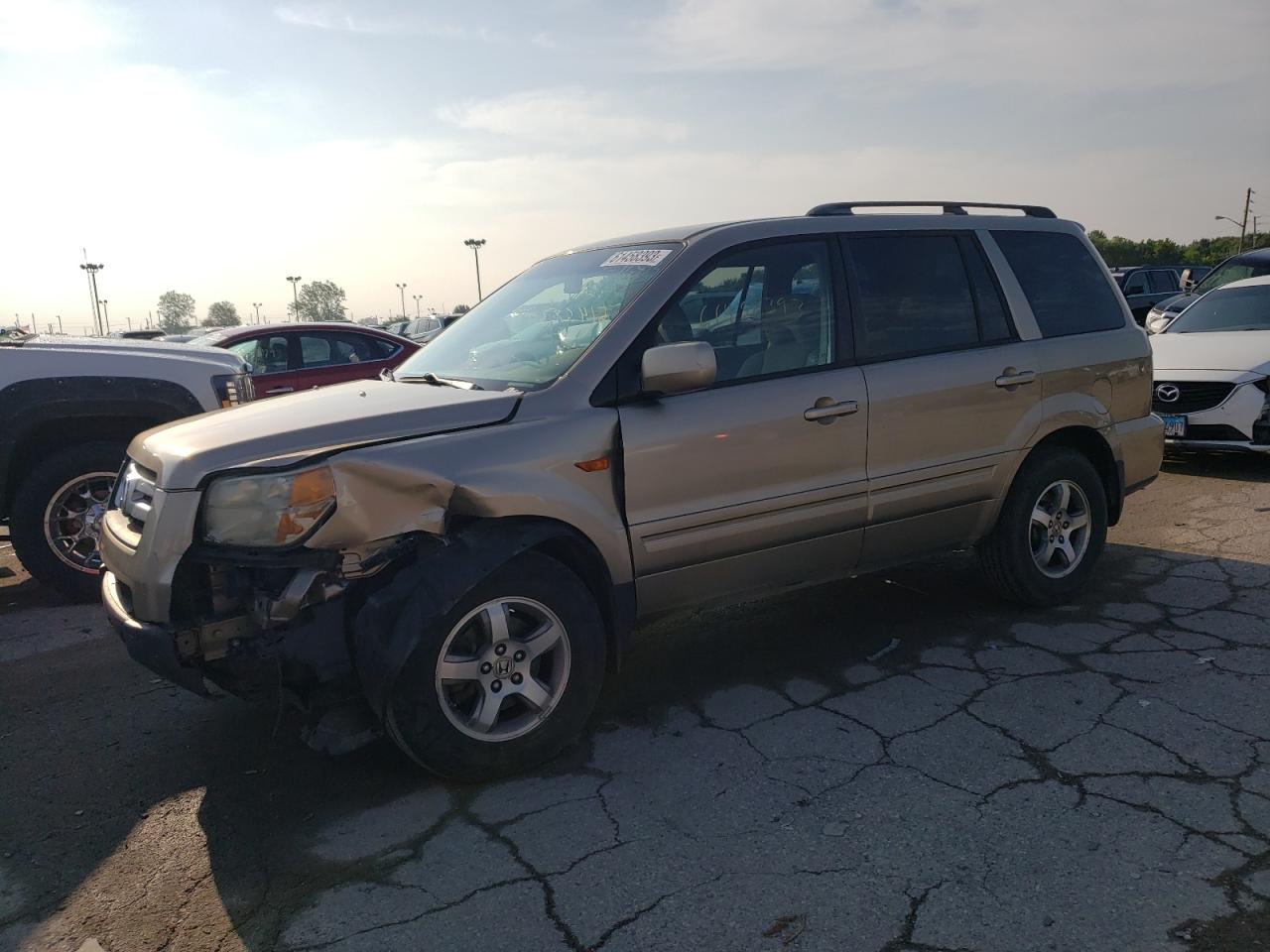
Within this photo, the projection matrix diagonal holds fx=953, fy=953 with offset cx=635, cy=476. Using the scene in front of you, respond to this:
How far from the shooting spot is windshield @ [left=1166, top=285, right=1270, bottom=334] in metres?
8.71

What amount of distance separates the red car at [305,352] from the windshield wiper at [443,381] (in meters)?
6.30

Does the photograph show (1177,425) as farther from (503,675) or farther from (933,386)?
(503,675)

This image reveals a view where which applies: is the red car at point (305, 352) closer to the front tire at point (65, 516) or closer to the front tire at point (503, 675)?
the front tire at point (65, 516)

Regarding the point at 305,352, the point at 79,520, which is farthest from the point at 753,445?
the point at 305,352

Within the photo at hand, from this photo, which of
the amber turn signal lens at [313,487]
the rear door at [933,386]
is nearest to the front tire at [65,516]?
the amber turn signal lens at [313,487]

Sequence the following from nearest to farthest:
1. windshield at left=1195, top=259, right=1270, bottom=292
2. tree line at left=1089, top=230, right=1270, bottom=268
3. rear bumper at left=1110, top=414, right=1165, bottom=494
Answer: rear bumper at left=1110, top=414, right=1165, bottom=494 → windshield at left=1195, top=259, right=1270, bottom=292 → tree line at left=1089, top=230, right=1270, bottom=268

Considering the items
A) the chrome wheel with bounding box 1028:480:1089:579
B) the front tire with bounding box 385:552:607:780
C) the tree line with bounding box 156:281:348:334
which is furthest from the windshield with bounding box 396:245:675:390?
the tree line with bounding box 156:281:348:334

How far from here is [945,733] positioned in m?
3.52

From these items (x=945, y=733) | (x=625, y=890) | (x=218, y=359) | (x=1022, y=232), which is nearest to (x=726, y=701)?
(x=945, y=733)

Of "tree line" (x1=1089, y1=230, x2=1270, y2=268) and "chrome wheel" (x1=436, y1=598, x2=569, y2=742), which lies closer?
"chrome wheel" (x1=436, y1=598, x2=569, y2=742)

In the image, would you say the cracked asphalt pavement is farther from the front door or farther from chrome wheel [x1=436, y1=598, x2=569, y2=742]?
the front door

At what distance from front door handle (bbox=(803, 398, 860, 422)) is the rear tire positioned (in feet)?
3.88

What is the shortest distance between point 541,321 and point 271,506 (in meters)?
1.49

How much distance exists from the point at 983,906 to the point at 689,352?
76.7 inches
